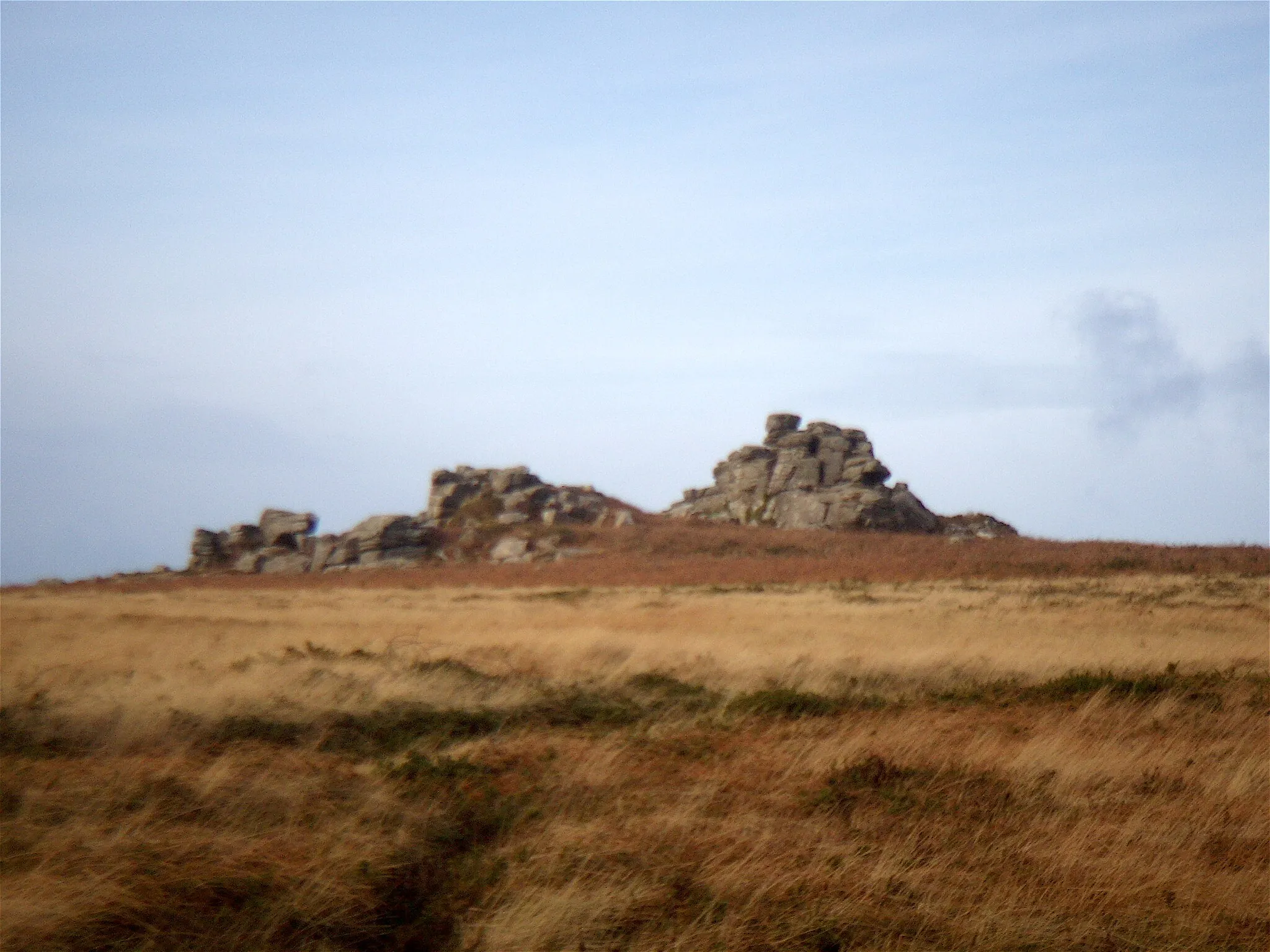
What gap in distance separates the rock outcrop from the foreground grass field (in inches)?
1555

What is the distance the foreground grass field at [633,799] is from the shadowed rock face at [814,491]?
42.7 meters

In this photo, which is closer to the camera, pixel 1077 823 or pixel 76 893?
pixel 76 893

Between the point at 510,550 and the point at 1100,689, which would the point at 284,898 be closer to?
the point at 1100,689

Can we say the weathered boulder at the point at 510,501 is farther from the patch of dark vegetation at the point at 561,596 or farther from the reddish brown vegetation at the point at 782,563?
the patch of dark vegetation at the point at 561,596

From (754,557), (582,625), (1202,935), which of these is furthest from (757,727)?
(754,557)

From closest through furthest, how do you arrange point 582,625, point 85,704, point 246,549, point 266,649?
1. point 85,704
2. point 266,649
3. point 582,625
4. point 246,549

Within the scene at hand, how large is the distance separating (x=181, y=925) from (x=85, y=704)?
6.55 m

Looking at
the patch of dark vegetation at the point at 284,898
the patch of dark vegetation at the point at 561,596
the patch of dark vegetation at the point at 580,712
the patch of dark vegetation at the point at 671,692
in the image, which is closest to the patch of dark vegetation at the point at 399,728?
the patch of dark vegetation at the point at 580,712

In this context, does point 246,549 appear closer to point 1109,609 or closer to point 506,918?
point 1109,609

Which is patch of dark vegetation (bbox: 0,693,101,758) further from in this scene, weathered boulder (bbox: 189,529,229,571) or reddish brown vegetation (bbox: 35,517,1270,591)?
weathered boulder (bbox: 189,529,229,571)

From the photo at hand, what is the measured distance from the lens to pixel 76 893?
6816 millimetres

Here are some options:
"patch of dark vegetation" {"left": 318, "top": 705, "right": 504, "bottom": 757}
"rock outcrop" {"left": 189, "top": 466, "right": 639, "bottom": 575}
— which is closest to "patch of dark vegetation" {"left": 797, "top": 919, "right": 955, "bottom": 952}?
"patch of dark vegetation" {"left": 318, "top": 705, "right": 504, "bottom": 757}

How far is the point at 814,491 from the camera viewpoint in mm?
67500

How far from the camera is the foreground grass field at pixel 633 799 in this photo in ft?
24.0
